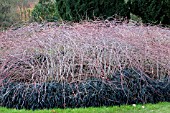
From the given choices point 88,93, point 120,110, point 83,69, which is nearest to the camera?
point 120,110

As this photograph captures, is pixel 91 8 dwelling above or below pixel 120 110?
above

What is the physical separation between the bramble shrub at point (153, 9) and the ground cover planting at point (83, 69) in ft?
9.48

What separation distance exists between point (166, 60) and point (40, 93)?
226cm

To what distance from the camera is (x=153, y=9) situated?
30.0 ft

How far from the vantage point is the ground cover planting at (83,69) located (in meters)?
5.13

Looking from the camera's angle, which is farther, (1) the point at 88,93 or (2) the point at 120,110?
(1) the point at 88,93

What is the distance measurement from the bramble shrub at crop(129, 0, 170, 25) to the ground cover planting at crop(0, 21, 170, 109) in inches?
114

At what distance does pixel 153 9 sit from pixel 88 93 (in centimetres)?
478

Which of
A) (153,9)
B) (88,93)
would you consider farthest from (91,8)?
(88,93)

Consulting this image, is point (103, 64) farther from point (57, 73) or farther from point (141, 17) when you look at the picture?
point (141, 17)

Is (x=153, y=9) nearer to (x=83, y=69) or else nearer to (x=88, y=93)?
(x=83, y=69)

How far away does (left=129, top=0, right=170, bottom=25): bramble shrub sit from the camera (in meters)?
9.16

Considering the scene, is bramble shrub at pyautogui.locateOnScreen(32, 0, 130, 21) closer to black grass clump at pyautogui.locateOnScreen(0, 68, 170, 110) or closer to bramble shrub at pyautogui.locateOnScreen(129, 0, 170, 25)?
bramble shrub at pyautogui.locateOnScreen(129, 0, 170, 25)

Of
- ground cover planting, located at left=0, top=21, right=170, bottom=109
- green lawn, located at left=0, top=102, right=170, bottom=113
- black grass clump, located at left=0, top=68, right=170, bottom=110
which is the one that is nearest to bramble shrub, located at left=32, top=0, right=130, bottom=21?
ground cover planting, located at left=0, top=21, right=170, bottom=109
